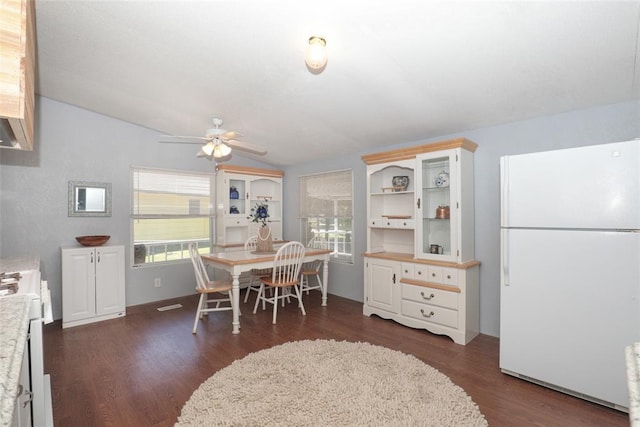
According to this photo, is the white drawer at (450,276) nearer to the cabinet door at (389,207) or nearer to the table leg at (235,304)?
the cabinet door at (389,207)

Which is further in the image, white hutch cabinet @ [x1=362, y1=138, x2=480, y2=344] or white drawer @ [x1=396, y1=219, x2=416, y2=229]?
white drawer @ [x1=396, y1=219, x2=416, y2=229]

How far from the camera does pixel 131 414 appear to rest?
1936mm

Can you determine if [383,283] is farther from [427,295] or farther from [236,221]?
[236,221]

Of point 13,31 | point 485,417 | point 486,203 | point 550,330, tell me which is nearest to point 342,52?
point 13,31

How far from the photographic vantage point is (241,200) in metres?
5.12

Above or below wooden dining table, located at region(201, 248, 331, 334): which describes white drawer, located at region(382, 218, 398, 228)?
above

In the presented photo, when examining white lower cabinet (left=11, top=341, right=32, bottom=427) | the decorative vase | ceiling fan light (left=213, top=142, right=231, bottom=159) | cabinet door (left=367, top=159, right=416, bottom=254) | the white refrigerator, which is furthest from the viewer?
the decorative vase

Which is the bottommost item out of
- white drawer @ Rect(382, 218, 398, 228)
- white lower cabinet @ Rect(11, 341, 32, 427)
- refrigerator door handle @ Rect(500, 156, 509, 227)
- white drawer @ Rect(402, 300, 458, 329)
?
white drawer @ Rect(402, 300, 458, 329)

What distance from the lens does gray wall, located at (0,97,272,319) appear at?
3400 millimetres

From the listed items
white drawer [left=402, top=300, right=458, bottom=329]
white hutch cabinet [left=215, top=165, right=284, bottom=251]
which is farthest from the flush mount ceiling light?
white hutch cabinet [left=215, top=165, right=284, bottom=251]

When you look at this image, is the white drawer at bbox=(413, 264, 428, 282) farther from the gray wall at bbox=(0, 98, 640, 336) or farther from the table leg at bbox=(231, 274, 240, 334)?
the table leg at bbox=(231, 274, 240, 334)

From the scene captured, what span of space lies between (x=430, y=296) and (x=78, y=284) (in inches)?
155

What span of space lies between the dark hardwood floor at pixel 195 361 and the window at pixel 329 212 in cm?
104

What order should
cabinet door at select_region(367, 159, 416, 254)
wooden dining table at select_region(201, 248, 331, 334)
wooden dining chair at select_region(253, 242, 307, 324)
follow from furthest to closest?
1. cabinet door at select_region(367, 159, 416, 254)
2. wooden dining chair at select_region(253, 242, 307, 324)
3. wooden dining table at select_region(201, 248, 331, 334)
